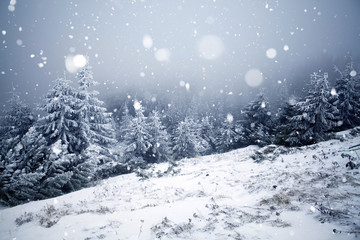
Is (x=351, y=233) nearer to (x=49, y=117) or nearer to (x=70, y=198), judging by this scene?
(x=70, y=198)

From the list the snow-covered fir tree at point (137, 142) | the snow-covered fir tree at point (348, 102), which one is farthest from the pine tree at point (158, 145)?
the snow-covered fir tree at point (348, 102)

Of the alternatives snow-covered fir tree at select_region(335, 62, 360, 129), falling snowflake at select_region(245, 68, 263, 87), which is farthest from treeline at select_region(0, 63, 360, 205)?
falling snowflake at select_region(245, 68, 263, 87)

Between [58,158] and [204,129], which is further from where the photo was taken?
[204,129]

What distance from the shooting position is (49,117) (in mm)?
16469

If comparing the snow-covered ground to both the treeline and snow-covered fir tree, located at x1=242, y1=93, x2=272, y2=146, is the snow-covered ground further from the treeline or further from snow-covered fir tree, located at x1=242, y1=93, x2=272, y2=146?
snow-covered fir tree, located at x1=242, y1=93, x2=272, y2=146

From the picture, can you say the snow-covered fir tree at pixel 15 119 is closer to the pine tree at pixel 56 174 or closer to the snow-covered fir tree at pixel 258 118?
the pine tree at pixel 56 174

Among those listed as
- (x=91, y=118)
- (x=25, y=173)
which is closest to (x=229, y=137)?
(x=91, y=118)

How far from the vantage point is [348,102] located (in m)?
24.4

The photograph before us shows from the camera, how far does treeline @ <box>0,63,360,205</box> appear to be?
9836 mm

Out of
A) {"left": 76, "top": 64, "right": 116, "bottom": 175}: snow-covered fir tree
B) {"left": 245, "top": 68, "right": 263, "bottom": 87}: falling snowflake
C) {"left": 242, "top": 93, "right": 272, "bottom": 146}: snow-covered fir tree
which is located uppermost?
{"left": 245, "top": 68, "right": 263, "bottom": 87}: falling snowflake

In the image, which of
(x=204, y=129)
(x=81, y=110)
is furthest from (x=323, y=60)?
(x=81, y=110)

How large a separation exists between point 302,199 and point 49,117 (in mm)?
18836

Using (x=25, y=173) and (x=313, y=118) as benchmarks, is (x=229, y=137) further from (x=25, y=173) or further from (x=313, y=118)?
(x=25, y=173)

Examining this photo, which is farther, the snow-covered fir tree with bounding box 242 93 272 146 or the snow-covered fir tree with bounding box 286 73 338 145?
the snow-covered fir tree with bounding box 242 93 272 146
